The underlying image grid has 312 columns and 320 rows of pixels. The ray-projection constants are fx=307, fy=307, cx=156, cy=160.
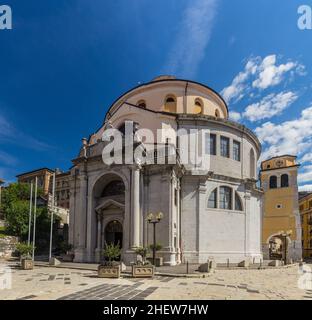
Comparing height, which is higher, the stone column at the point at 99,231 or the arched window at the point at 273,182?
the arched window at the point at 273,182

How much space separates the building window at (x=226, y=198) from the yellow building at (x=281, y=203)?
18641mm

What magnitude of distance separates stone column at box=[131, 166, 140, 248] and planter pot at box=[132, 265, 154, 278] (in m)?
6.20

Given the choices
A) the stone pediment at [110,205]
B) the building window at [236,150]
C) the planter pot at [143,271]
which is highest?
the building window at [236,150]

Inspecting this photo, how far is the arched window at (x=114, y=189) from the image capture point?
1095 inches

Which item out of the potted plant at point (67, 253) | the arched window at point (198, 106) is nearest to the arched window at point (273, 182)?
the arched window at point (198, 106)

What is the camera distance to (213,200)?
30.1m

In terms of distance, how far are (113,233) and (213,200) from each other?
1015 cm

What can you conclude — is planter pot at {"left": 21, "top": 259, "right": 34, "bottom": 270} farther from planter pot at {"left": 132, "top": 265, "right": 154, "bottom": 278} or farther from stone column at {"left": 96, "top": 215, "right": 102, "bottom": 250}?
planter pot at {"left": 132, "top": 265, "right": 154, "bottom": 278}

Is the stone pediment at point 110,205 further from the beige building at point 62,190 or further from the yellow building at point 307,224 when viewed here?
the beige building at point 62,190

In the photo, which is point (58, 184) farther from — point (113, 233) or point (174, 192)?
point (174, 192)

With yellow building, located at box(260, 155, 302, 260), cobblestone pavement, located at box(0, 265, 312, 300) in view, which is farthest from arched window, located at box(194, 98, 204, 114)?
yellow building, located at box(260, 155, 302, 260)

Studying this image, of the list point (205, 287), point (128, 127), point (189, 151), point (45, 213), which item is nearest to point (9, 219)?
point (45, 213)

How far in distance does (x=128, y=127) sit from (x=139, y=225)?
30.2ft
